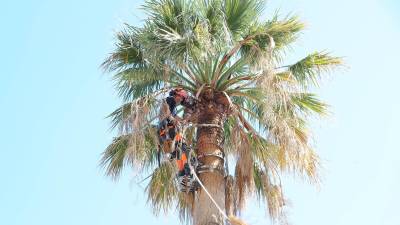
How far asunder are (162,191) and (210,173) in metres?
1.84

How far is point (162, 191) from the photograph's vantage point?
1185cm

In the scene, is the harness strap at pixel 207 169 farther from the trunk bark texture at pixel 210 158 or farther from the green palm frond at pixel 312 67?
the green palm frond at pixel 312 67

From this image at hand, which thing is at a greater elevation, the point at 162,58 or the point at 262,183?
the point at 162,58

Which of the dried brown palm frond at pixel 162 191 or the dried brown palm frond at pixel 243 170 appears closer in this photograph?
the dried brown palm frond at pixel 243 170

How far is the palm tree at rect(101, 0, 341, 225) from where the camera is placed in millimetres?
10352

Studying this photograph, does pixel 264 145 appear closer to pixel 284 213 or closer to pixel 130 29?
pixel 284 213

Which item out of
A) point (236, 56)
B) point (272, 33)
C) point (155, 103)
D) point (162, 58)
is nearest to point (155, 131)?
point (155, 103)

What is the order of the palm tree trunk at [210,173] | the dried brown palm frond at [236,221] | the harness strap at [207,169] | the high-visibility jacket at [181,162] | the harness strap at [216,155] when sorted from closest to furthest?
the dried brown palm frond at [236,221], the palm tree trunk at [210,173], the high-visibility jacket at [181,162], the harness strap at [207,169], the harness strap at [216,155]

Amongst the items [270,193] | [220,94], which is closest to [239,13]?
[220,94]

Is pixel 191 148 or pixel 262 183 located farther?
pixel 262 183

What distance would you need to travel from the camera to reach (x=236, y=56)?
11086 mm

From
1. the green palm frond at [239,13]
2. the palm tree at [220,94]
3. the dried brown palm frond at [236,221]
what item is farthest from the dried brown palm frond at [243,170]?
the dried brown palm frond at [236,221]

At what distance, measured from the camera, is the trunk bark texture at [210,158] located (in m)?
9.91

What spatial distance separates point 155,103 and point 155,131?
0.48 metres
